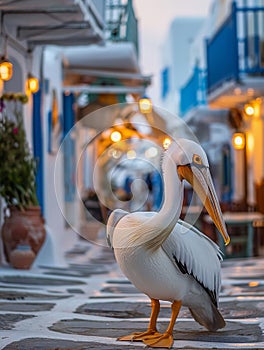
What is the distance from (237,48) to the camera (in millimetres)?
17016

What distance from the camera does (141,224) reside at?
6551mm

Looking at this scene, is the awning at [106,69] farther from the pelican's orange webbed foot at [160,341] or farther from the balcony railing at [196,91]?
the pelican's orange webbed foot at [160,341]

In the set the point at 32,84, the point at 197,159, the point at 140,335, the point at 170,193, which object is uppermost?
the point at 32,84

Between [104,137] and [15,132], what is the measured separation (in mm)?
17146

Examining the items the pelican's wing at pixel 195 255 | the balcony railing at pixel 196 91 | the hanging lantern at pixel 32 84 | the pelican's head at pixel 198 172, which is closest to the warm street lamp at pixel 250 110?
the hanging lantern at pixel 32 84

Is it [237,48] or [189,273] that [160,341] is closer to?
[189,273]

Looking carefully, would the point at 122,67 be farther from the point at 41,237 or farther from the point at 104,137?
the point at 104,137

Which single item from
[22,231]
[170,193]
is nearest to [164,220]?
[170,193]

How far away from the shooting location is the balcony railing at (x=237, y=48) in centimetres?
1708

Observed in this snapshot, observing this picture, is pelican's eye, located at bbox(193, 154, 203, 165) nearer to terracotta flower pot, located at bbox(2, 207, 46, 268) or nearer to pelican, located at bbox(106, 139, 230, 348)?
pelican, located at bbox(106, 139, 230, 348)

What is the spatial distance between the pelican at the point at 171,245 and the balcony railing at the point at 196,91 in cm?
1673

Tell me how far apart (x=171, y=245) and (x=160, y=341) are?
0.75 m

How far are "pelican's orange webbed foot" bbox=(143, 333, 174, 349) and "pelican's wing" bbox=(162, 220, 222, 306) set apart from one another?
20.8 inches

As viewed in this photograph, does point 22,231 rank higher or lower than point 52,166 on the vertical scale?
lower
